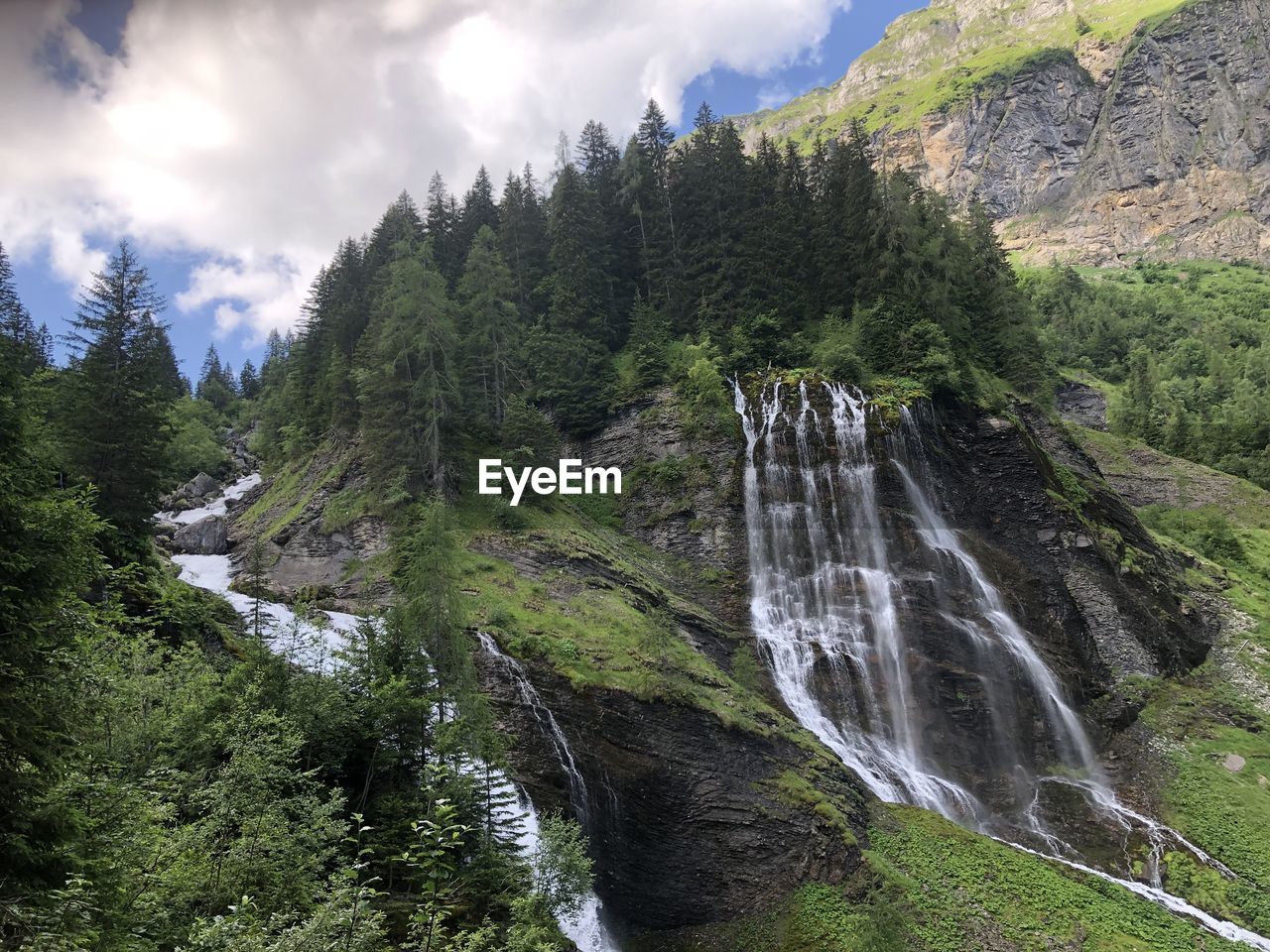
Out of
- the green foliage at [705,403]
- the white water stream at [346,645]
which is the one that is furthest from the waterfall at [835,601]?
the white water stream at [346,645]

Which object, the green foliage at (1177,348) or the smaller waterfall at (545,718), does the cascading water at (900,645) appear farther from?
the green foliage at (1177,348)

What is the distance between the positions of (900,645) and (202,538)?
137 ft

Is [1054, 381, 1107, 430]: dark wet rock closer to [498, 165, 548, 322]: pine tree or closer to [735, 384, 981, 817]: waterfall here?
[735, 384, 981, 817]: waterfall

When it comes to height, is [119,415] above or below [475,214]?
below

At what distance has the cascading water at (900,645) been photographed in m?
28.3

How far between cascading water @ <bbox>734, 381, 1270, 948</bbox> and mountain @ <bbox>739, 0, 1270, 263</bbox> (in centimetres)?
13126

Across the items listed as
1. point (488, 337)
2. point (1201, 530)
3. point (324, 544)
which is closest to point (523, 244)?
point (488, 337)

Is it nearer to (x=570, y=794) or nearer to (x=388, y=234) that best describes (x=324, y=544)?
(x=570, y=794)

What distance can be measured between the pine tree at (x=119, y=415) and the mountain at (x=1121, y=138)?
499ft

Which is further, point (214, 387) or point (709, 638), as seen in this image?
point (214, 387)

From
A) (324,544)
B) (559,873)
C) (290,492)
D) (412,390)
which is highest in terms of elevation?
(412,390)

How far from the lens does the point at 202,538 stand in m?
42.8

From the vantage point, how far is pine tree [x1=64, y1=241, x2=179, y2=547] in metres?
24.8

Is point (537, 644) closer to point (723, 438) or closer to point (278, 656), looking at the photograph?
point (278, 656)
